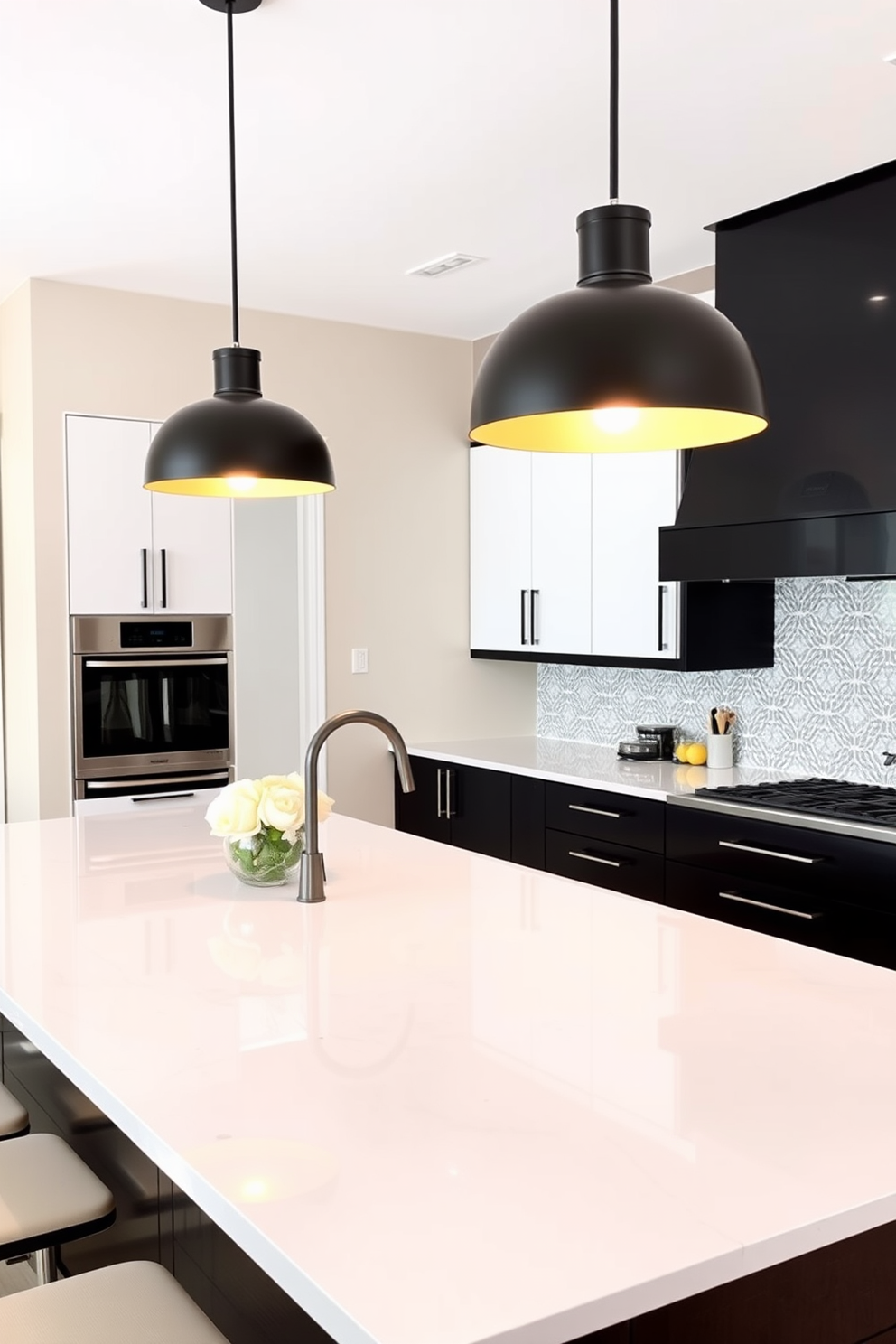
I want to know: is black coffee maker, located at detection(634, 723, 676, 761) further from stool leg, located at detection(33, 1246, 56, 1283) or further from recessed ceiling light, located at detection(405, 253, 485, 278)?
stool leg, located at detection(33, 1246, 56, 1283)

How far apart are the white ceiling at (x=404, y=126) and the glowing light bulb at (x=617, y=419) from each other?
105 centimetres

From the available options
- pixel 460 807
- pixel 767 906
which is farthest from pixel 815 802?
pixel 460 807

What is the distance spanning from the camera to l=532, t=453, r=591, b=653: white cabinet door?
182 inches

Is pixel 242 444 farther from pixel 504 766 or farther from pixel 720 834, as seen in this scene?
pixel 504 766

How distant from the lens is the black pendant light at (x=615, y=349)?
1.38 m

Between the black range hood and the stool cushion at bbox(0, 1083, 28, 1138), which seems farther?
the black range hood

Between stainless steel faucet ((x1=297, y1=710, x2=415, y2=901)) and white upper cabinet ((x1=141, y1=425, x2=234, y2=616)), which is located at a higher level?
white upper cabinet ((x1=141, y1=425, x2=234, y2=616))

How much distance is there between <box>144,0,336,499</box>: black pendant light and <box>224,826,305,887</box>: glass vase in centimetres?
68

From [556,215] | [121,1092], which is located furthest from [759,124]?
[121,1092]

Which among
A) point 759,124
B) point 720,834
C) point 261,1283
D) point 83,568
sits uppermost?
point 759,124

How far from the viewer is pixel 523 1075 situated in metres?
1.38

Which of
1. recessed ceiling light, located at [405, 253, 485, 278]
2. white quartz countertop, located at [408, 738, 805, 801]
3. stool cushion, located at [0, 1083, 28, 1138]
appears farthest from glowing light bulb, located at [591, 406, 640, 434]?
recessed ceiling light, located at [405, 253, 485, 278]

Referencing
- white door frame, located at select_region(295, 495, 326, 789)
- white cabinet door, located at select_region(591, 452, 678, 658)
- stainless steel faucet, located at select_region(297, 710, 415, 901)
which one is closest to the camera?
stainless steel faucet, located at select_region(297, 710, 415, 901)

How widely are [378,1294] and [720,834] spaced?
109 inches
